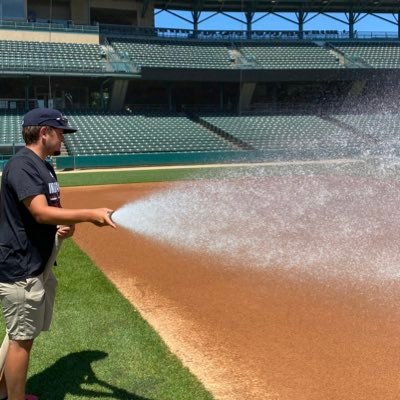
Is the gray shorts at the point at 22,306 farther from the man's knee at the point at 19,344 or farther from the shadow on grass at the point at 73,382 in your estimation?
the shadow on grass at the point at 73,382

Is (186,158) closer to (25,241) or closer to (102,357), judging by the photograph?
(102,357)

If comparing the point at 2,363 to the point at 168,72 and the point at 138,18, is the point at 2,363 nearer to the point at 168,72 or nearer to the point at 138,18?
the point at 168,72

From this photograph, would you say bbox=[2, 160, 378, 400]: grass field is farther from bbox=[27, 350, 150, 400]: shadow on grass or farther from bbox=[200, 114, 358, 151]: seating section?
bbox=[200, 114, 358, 151]: seating section

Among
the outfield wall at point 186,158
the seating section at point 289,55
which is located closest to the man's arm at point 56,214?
the outfield wall at point 186,158

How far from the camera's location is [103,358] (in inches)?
188

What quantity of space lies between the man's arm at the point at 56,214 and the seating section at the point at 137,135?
2731cm

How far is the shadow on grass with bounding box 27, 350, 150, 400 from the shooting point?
13.4 ft

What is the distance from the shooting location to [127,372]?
4461 millimetres

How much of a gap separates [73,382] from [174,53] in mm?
38457

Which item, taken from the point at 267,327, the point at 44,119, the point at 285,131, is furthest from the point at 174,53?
→ the point at 44,119

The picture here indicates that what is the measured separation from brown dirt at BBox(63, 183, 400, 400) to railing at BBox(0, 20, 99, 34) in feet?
109

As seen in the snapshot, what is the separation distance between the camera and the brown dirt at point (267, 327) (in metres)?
4.19

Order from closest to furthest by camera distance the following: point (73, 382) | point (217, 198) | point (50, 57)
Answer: point (73, 382) < point (217, 198) < point (50, 57)

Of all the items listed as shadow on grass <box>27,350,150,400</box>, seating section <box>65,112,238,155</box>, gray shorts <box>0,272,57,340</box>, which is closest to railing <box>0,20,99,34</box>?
seating section <box>65,112,238,155</box>
